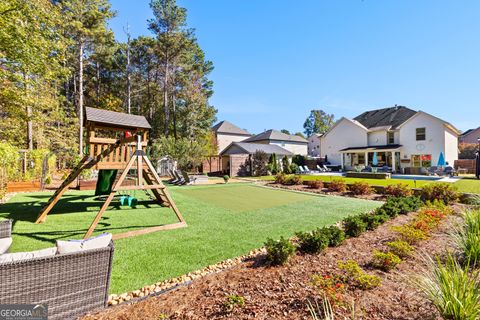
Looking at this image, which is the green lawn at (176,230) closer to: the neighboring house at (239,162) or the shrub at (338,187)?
the shrub at (338,187)

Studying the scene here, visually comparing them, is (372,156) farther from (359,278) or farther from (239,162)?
(359,278)

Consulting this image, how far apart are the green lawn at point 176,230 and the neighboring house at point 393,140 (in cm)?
2046

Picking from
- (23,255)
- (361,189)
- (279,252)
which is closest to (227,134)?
(361,189)

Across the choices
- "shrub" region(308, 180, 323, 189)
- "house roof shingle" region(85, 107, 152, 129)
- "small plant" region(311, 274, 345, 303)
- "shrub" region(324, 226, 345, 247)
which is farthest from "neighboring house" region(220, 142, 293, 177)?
"small plant" region(311, 274, 345, 303)

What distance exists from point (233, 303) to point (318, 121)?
3133 inches

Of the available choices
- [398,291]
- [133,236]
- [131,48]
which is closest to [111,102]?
[131,48]

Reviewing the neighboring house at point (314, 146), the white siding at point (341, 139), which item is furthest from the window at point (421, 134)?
the neighboring house at point (314, 146)

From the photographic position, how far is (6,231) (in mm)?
3877

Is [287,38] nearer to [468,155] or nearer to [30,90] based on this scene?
[30,90]

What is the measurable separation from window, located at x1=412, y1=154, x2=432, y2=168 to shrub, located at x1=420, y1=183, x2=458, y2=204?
1815 centimetres

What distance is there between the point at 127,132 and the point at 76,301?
543 centimetres

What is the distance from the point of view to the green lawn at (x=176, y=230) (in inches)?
151

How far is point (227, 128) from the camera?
4466cm

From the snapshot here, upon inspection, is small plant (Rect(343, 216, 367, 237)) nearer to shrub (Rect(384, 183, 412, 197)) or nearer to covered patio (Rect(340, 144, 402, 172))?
shrub (Rect(384, 183, 412, 197))
